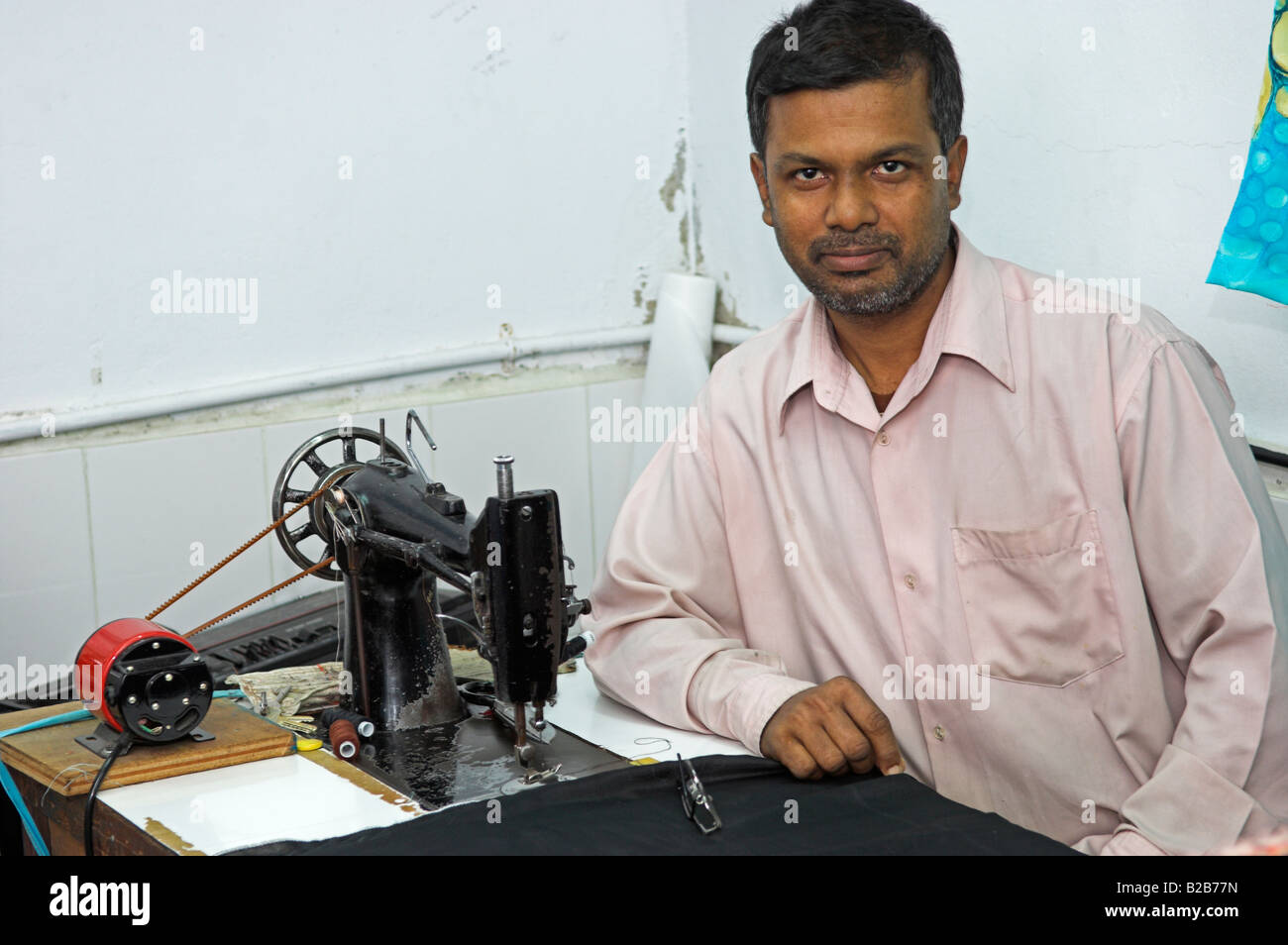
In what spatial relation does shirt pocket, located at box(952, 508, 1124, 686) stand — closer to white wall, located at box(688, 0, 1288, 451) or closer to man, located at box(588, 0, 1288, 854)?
man, located at box(588, 0, 1288, 854)

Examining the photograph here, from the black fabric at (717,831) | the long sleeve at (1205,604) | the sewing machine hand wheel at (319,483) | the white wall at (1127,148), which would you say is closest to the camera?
the black fabric at (717,831)

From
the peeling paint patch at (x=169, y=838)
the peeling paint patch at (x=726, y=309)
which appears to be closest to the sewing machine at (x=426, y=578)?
the peeling paint patch at (x=169, y=838)

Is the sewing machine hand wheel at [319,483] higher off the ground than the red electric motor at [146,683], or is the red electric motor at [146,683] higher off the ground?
the sewing machine hand wheel at [319,483]

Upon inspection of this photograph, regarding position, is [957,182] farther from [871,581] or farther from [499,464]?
[499,464]

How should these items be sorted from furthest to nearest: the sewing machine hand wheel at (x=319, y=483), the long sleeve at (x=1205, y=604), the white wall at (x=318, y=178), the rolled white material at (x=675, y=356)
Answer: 1. the rolled white material at (x=675, y=356)
2. the white wall at (x=318, y=178)
3. the sewing machine hand wheel at (x=319, y=483)
4. the long sleeve at (x=1205, y=604)

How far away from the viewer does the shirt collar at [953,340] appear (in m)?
1.87

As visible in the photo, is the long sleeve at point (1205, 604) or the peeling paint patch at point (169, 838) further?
the long sleeve at point (1205, 604)

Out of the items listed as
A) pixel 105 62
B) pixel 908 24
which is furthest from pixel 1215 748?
pixel 105 62

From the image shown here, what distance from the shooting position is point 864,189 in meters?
1.89

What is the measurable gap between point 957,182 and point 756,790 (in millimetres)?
955

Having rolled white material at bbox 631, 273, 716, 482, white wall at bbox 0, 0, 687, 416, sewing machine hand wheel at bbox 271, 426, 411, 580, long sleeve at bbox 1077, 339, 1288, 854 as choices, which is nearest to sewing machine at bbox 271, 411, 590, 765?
sewing machine hand wheel at bbox 271, 426, 411, 580

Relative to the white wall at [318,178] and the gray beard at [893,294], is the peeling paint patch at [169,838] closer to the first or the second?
the gray beard at [893,294]

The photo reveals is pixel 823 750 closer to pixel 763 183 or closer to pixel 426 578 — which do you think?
pixel 426 578

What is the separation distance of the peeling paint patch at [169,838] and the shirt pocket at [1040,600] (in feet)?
3.35
